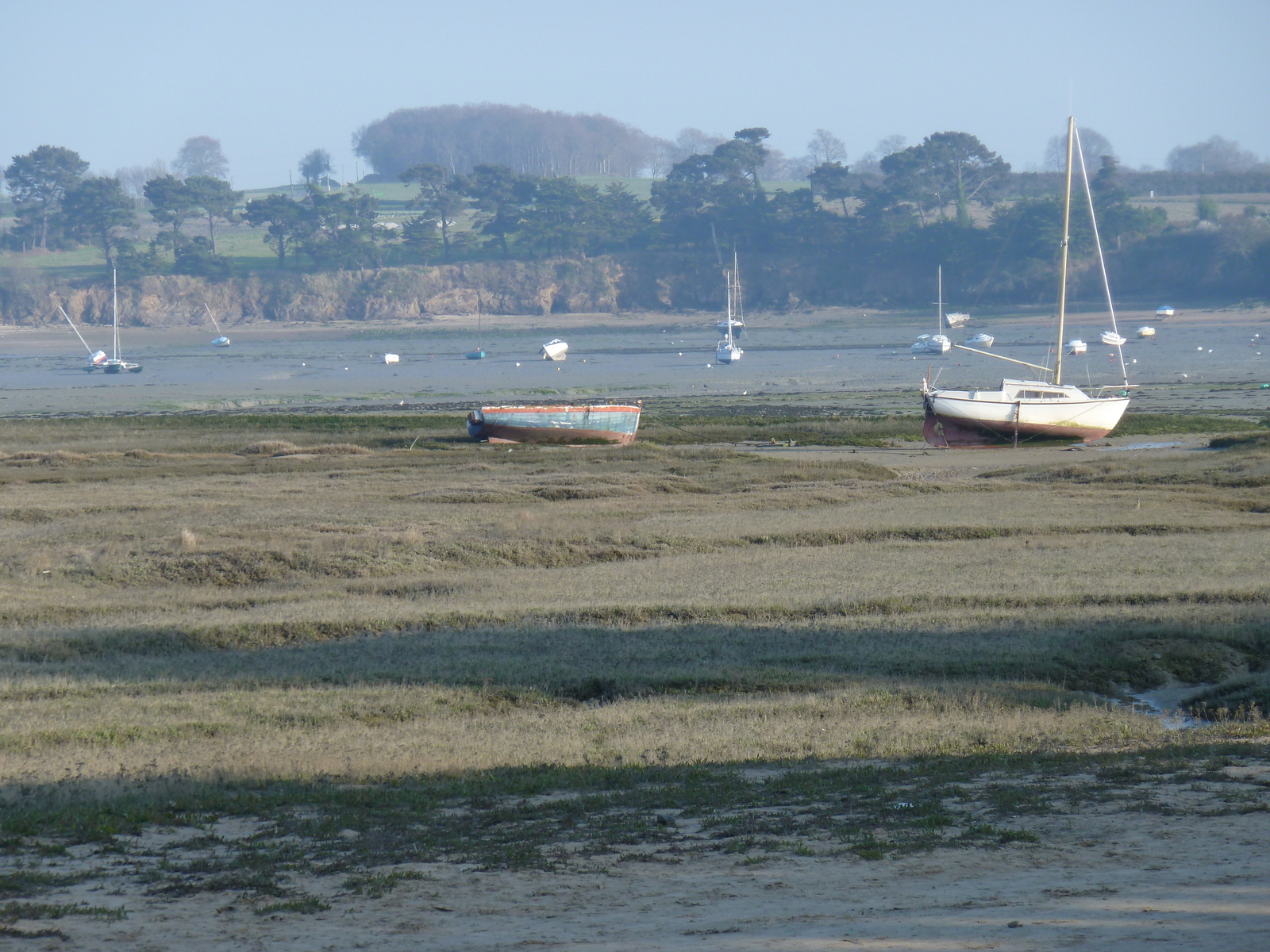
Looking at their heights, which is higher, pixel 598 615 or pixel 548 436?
pixel 548 436

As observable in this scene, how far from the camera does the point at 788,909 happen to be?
6410mm

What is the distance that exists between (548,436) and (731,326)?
6691cm

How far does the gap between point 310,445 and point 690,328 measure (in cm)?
8843

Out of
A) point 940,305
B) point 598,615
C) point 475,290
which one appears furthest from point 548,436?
point 475,290

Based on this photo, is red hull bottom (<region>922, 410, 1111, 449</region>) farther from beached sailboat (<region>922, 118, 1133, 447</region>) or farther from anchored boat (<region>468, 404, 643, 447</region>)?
anchored boat (<region>468, 404, 643, 447</region>)

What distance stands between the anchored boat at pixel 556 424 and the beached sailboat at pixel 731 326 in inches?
1803

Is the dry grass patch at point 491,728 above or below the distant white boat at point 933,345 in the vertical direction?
below

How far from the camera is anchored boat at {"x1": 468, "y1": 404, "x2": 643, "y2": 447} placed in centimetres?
4478

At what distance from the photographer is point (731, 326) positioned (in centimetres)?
10994

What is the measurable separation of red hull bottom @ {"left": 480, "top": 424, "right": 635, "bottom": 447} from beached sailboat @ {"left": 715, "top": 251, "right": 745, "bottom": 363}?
46.0 meters

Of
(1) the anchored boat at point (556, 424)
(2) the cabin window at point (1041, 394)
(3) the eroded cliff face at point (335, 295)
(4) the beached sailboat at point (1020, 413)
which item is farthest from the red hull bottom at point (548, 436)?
(3) the eroded cliff face at point (335, 295)

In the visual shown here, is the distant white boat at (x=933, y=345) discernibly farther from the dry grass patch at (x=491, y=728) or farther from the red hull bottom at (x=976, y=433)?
the dry grass patch at (x=491, y=728)

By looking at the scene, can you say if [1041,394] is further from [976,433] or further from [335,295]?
[335,295]

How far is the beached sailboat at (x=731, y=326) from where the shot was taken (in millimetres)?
91312
